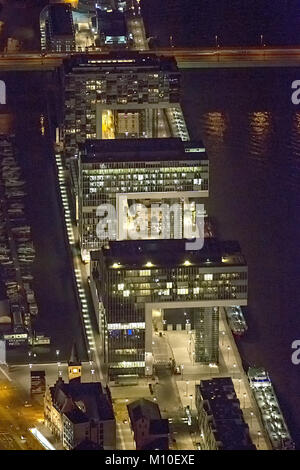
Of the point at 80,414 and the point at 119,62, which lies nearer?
the point at 80,414

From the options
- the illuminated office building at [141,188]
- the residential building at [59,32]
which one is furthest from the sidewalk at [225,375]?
the residential building at [59,32]

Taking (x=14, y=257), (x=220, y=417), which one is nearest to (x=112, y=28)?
(x=14, y=257)

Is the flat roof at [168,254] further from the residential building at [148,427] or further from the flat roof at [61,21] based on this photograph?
the flat roof at [61,21]

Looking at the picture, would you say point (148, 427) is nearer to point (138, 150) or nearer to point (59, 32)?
point (138, 150)

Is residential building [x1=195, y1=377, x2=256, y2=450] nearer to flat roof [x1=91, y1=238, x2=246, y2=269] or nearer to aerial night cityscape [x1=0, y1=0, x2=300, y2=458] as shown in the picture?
aerial night cityscape [x1=0, y1=0, x2=300, y2=458]

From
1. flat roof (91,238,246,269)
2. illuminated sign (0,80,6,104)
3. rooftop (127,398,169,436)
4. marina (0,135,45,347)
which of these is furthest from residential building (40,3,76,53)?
rooftop (127,398,169,436)
